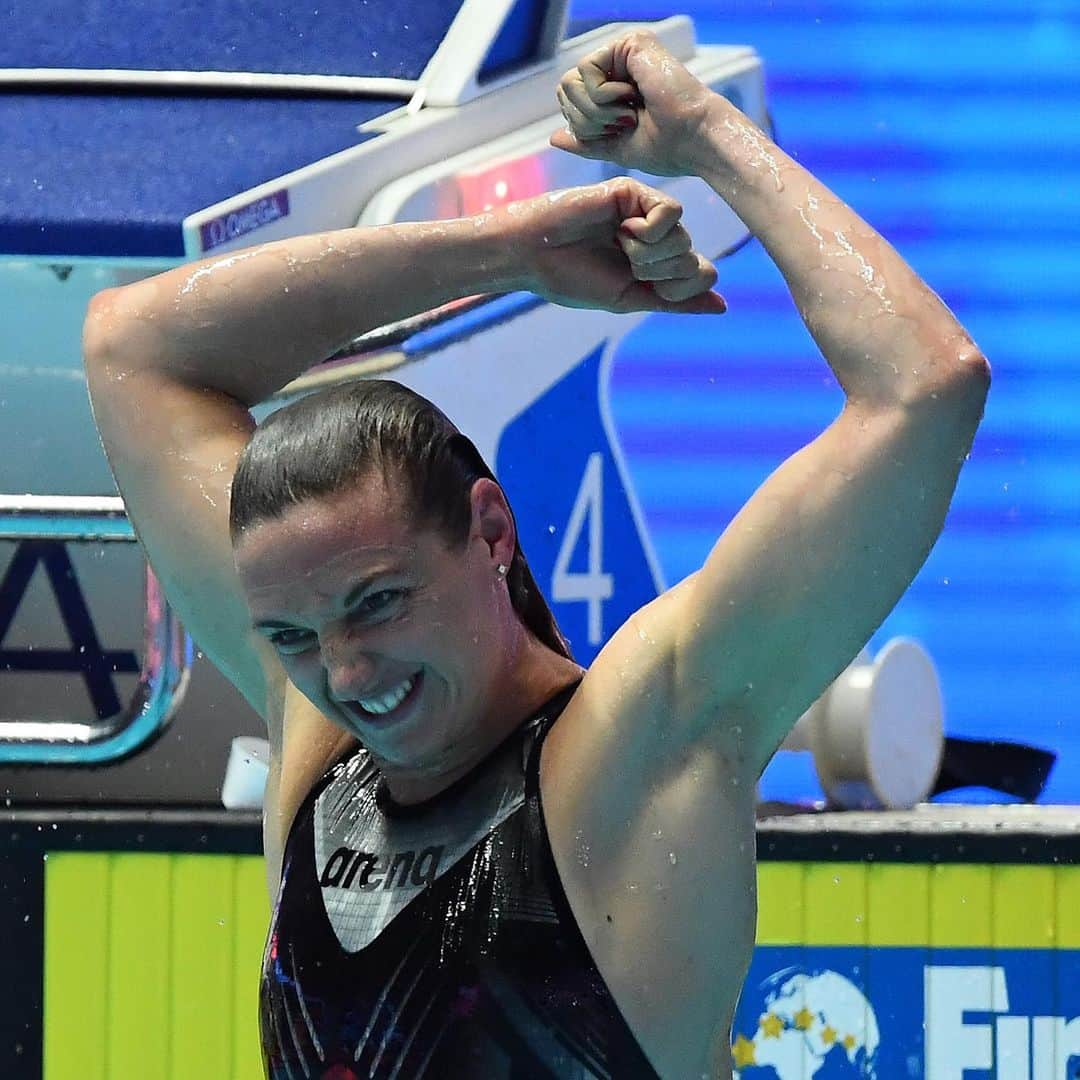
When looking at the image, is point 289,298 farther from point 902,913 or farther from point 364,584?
point 902,913

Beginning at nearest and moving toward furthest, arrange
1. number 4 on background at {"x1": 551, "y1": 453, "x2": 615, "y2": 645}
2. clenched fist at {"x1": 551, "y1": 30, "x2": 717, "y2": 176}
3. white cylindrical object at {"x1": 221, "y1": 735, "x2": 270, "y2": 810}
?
clenched fist at {"x1": 551, "y1": 30, "x2": 717, "y2": 176} < white cylindrical object at {"x1": 221, "y1": 735, "x2": 270, "y2": 810} < number 4 on background at {"x1": 551, "y1": 453, "x2": 615, "y2": 645}

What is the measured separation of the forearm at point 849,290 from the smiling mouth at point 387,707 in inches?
16.2

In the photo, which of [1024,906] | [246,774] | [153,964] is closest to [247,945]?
[153,964]

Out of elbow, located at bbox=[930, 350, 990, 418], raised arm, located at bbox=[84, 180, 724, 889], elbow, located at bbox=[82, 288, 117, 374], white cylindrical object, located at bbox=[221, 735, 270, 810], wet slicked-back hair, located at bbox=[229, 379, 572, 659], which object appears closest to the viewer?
elbow, located at bbox=[930, 350, 990, 418]

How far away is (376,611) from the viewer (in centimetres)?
155

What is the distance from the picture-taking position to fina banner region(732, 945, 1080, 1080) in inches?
139

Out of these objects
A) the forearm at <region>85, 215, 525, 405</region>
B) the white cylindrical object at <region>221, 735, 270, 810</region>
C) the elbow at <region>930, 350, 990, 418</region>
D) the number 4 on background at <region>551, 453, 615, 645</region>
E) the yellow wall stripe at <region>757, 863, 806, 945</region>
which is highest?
the number 4 on background at <region>551, 453, 615, 645</region>

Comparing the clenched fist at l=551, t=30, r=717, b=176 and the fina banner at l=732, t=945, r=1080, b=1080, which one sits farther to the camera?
the fina banner at l=732, t=945, r=1080, b=1080

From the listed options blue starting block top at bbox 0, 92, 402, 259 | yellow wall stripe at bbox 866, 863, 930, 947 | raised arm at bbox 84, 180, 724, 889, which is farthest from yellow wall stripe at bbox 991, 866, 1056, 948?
raised arm at bbox 84, 180, 724, 889

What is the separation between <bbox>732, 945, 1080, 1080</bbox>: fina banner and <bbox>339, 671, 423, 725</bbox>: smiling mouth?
210 centimetres

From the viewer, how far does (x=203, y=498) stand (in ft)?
6.29

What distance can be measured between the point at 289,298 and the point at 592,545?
205 cm

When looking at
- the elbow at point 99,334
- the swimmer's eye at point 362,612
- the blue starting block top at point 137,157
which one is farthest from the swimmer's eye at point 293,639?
the blue starting block top at point 137,157

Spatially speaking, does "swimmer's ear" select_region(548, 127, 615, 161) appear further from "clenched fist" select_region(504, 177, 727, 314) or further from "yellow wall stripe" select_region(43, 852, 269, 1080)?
"yellow wall stripe" select_region(43, 852, 269, 1080)
